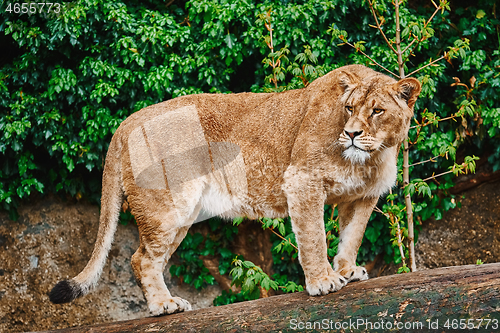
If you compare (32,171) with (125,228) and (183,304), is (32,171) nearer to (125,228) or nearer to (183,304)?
(125,228)

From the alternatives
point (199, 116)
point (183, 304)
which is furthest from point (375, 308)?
point (199, 116)

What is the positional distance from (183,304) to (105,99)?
3108 mm

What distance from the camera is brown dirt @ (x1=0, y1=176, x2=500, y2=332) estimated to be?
6125 mm

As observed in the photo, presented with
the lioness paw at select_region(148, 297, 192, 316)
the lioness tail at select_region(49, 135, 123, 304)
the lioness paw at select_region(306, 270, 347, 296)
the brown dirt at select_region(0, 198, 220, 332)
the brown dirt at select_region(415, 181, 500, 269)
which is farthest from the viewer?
the brown dirt at select_region(0, 198, 220, 332)

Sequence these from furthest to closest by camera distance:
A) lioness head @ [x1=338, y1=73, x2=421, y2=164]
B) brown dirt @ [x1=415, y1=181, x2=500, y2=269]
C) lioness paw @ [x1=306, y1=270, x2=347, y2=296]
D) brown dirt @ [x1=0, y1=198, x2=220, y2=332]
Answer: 1. brown dirt @ [x1=0, y1=198, x2=220, y2=332]
2. brown dirt @ [x1=415, y1=181, x2=500, y2=269]
3. lioness paw @ [x1=306, y1=270, x2=347, y2=296]
4. lioness head @ [x1=338, y1=73, x2=421, y2=164]

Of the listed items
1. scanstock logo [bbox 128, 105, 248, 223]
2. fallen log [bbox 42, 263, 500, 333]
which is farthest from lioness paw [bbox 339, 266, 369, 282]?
scanstock logo [bbox 128, 105, 248, 223]

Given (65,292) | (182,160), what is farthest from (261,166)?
(65,292)

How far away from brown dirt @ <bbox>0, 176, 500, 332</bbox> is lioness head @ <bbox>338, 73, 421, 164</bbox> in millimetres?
3248

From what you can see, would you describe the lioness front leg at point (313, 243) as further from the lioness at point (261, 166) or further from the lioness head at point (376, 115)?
the lioness head at point (376, 115)

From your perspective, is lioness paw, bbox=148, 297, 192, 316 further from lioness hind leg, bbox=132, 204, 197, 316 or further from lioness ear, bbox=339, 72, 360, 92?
lioness ear, bbox=339, 72, 360, 92

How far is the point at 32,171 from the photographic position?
6305 millimetres

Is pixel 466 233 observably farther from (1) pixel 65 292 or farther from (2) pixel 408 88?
(1) pixel 65 292

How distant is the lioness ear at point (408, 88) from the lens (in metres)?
3.34

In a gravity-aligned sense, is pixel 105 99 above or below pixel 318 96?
above
